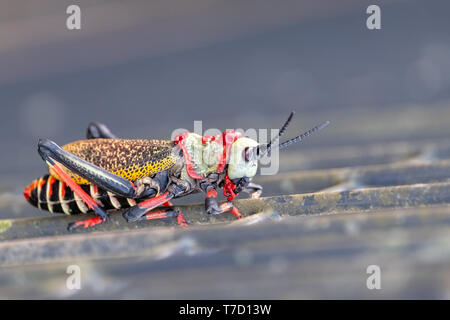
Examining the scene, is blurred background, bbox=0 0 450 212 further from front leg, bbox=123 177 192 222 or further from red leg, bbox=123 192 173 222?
red leg, bbox=123 192 173 222

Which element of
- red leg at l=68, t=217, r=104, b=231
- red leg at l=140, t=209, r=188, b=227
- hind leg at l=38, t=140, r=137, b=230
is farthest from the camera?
hind leg at l=38, t=140, r=137, b=230

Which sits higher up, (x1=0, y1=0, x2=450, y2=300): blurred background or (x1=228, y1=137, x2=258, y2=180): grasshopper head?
(x1=0, y1=0, x2=450, y2=300): blurred background

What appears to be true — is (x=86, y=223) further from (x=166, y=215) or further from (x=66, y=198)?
(x=166, y=215)

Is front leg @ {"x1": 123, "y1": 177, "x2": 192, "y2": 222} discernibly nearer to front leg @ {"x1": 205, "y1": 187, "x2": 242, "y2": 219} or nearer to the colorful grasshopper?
the colorful grasshopper

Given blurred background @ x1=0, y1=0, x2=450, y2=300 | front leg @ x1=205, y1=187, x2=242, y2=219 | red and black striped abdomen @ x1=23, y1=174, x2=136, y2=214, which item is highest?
blurred background @ x1=0, y1=0, x2=450, y2=300

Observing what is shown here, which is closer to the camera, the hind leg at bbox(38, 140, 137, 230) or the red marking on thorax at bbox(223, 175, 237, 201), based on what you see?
the hind leg at bbox(38, 140, 137, 230)

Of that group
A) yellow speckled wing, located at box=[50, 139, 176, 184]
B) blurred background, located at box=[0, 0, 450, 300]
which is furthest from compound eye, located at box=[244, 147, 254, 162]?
blurred background, located at box=[0, 0, 450, 300]

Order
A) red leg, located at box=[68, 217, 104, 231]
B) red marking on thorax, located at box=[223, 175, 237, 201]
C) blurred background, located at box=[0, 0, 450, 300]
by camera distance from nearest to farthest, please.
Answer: red leg, located at box=[68, 217, 104, 231] < red marking on thorax, located at box=[223, 175, 237, 201] < blurred background, located at box=[0, 0, 450, 300]
